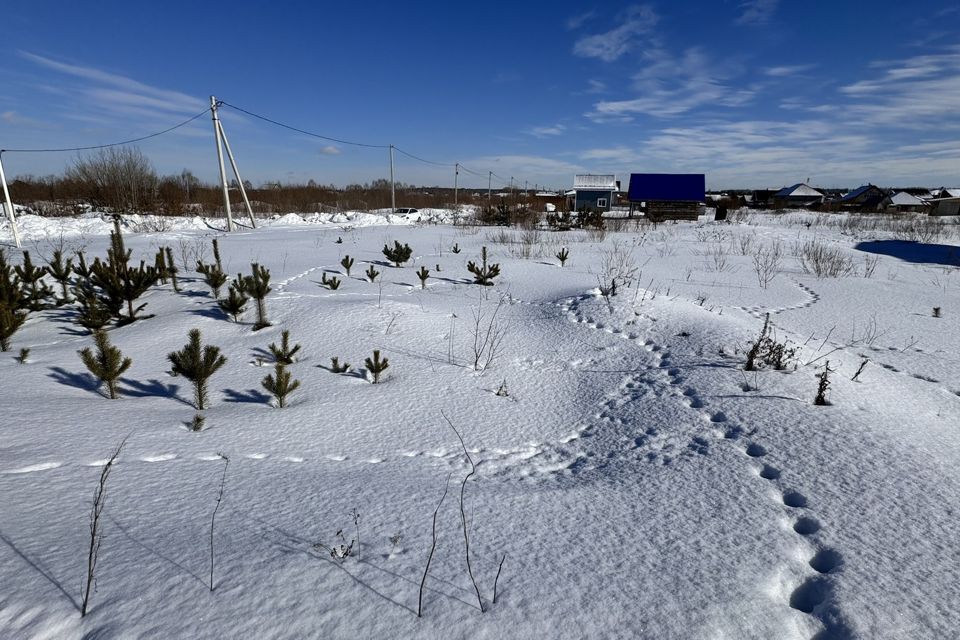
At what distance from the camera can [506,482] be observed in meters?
2.17

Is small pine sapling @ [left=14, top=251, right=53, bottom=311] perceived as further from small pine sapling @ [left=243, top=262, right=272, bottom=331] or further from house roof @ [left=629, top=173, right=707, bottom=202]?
house roof @ [left=629, top=173, right=707, bottom=202]

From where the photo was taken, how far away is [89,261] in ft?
30.4

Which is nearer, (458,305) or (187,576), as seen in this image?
(187,576)

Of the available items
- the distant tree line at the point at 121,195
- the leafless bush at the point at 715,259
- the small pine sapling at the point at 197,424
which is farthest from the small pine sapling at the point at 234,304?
the distant tree line at the point at 121,195

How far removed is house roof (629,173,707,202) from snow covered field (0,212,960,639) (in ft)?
89.4

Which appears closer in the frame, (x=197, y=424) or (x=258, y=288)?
(x=197, y=424)

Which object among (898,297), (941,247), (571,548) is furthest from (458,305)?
(941,247)

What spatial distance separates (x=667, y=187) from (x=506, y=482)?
32.8m

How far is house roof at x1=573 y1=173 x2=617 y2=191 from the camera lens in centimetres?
3984

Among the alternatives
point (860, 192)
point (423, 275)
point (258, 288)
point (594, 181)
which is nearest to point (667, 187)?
point (594, 181)

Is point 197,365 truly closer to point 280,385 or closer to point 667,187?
point 280,385

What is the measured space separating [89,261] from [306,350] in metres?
8.43

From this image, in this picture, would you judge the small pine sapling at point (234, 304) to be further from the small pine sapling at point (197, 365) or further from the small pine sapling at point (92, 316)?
the small pine sapling at point (197, 365)

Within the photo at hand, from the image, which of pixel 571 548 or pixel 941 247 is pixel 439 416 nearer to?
pixel 571 548
